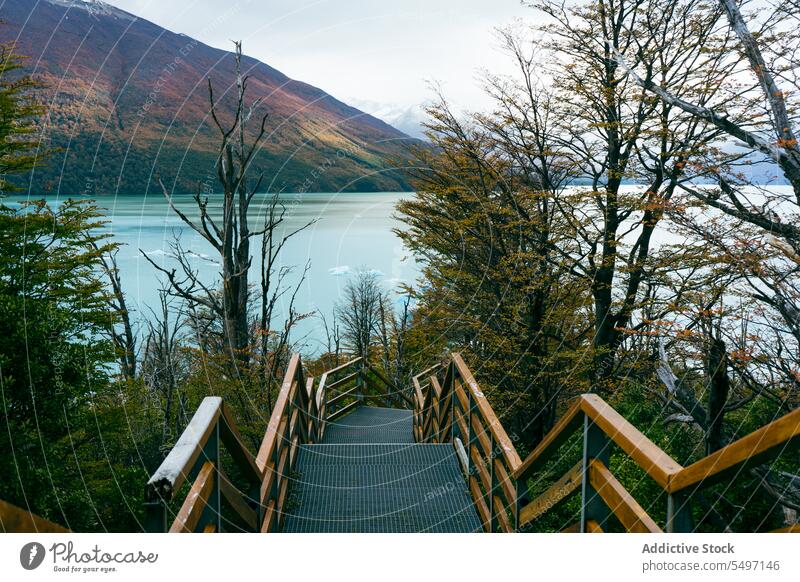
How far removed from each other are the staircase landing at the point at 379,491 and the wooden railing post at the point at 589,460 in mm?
1576

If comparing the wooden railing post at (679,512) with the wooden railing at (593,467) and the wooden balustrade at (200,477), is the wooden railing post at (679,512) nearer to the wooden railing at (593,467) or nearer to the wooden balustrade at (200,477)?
the wooden railing at (593,467)

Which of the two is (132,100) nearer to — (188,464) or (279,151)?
(279,151)

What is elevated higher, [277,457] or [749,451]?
[749,451]

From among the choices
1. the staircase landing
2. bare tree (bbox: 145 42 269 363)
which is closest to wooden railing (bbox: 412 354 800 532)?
the staircase landing

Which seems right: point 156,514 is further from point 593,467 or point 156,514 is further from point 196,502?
point 593,467

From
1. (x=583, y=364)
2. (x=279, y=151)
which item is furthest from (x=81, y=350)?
(x=279, y=151)

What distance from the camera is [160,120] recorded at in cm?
5356

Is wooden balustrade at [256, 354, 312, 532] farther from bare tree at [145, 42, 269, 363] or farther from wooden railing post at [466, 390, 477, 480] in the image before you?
bare tree at [145, 42, 269, 363]

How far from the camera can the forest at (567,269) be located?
7723 mm

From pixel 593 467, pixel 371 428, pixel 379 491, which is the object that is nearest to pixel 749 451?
pixel 593 467

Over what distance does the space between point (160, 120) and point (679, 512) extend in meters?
58.0

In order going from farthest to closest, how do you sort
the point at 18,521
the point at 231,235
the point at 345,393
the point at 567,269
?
1. the point at 231,235
2. the point at 567,269
3. the point at 345,393
4. the point at 18,521

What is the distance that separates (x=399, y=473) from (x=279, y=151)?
174ft
